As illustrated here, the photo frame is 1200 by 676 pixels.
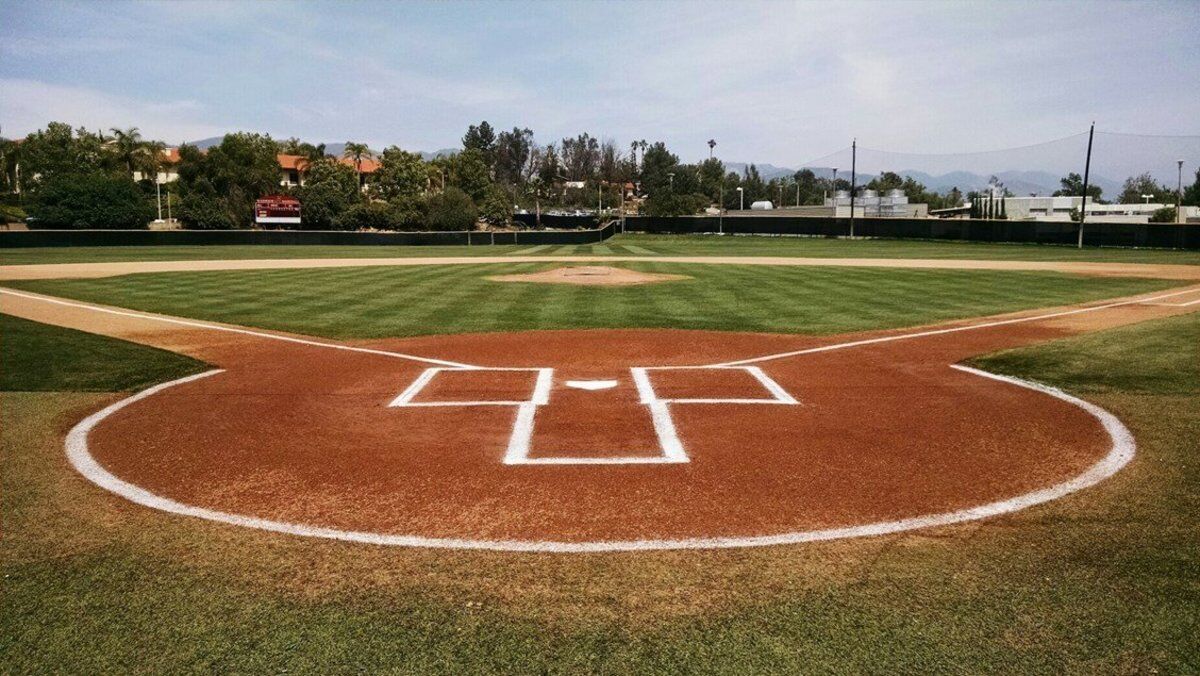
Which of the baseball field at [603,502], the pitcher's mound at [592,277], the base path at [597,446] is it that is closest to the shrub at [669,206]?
the pitcher's mound at [592,277]

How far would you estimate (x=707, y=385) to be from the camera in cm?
945

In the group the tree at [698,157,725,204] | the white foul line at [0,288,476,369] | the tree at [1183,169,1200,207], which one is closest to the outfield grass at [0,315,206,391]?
the white foul line at [0,288,476,369]

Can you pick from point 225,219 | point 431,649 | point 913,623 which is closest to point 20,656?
point 431,649

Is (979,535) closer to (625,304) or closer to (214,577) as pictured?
(214,577)

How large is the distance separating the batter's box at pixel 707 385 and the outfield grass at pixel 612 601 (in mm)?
3777

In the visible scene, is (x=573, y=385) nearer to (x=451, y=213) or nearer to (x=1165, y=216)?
(x=451, y=213)

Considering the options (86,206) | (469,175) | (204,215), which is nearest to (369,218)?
(204,215)

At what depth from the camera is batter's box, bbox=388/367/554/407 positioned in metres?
8.66

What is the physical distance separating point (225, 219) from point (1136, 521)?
7537 centimetres

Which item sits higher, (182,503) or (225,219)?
(225,219)

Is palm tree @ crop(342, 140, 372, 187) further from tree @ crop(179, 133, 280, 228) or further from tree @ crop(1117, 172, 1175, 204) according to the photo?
tree @ crop(1117, 172, 1175, 204)

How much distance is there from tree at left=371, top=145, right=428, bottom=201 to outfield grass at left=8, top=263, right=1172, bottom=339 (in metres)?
66.3

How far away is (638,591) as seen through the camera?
4164mm

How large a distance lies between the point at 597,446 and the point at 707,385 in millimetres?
2935
